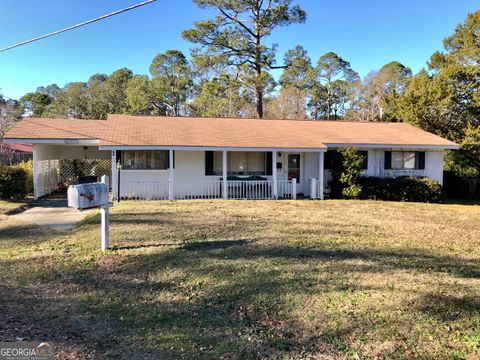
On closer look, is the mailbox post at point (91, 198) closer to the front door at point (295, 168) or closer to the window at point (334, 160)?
the front door at point (295, 168)

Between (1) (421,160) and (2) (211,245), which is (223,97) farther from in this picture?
(2) (211,245)

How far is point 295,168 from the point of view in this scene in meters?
16.6

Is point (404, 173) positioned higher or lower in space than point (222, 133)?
lower

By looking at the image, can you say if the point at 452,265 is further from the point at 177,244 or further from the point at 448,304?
the point at 177,244

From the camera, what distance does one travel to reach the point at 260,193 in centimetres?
1512

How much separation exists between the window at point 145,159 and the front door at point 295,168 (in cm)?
556

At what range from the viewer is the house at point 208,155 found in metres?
14.4

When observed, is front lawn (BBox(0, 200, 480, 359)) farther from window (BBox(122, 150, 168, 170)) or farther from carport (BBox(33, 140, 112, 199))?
carport (BBox(33, 140, 112, 199))

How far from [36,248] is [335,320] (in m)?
5.85

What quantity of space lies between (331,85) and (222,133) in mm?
30010

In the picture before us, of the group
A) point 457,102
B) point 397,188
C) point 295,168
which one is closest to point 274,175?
point 295,168

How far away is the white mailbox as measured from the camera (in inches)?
238

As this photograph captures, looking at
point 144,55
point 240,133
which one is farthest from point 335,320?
point 144,55

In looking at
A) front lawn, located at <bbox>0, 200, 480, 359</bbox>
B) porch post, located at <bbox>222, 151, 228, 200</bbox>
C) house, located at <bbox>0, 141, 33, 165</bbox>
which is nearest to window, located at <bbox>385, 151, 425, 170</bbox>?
porch post, located at <bbox>222, 151, 228, 200</bbox>
